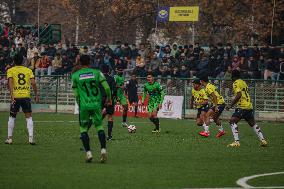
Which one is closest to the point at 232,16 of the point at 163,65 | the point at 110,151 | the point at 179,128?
→ the point at 163,65

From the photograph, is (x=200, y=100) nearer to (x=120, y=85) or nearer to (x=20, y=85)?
(x=120, y=85)

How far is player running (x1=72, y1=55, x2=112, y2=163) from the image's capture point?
1645cm

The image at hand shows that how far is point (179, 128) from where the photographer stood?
101 feet

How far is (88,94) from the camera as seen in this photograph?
16.5m

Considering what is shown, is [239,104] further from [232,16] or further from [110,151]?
[232,16]

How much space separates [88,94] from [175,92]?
23.4m

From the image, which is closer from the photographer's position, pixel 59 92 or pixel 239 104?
pixel 239 104

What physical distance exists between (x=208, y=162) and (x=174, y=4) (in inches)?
1466

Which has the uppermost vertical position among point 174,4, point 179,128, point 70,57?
point 174,4

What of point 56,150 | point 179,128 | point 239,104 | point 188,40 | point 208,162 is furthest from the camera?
point 188,40

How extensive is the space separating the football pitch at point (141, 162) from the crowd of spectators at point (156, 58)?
9.74 metres

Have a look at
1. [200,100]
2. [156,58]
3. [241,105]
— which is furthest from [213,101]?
[156,58]

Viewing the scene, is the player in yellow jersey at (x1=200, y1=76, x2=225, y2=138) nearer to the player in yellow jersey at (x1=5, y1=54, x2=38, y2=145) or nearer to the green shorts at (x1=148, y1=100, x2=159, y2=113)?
the green shorts at (x1=148, y1=100, x2=159, y2=113)

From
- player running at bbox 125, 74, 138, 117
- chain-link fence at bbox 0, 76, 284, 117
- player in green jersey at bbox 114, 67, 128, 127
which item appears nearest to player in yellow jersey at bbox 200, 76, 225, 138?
player in green jersey at bbox 114, 67, 128, 127
